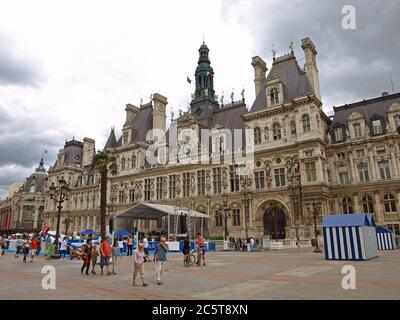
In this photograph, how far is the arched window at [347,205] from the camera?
3762 cm

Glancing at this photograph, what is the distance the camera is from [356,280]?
11.5 meters

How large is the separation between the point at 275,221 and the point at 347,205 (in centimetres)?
865

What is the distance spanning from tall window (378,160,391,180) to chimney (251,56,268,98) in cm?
2051

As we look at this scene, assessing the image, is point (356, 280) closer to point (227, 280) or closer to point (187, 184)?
point (227, 280)

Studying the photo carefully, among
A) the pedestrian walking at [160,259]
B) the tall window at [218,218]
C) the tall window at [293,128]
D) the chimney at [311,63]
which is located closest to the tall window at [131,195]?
the tall window at [218,218]

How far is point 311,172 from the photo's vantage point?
37531 millimetres

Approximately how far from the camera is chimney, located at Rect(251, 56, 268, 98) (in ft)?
162

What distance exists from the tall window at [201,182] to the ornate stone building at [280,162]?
15 cm

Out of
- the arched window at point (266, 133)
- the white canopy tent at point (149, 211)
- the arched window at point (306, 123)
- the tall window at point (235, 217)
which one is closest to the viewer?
the white canopy tent at point (149, 211)

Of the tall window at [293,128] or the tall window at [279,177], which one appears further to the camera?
the tall window at [293,128]

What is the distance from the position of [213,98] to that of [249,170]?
21.0 meters

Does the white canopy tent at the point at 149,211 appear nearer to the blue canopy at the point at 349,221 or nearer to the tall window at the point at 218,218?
the tall window at the point at 218,218

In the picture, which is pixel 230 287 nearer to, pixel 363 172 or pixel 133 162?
pixel 363 172
